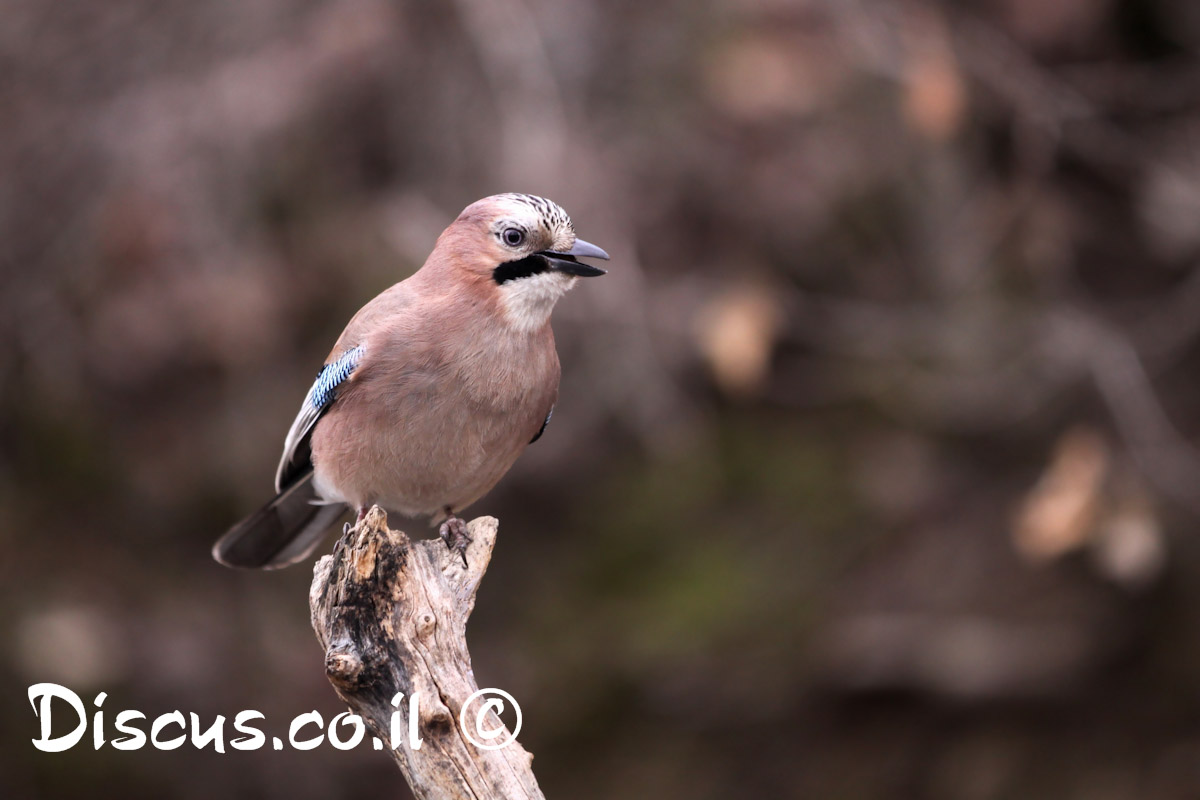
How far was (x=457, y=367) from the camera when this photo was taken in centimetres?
418

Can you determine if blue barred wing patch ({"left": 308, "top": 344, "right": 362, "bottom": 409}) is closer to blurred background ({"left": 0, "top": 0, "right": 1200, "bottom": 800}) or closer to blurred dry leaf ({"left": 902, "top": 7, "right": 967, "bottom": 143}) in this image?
blurred background ({"left": 0, "top": 0, "right": 1200, "bottom": 800})

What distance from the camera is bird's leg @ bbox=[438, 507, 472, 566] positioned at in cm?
393

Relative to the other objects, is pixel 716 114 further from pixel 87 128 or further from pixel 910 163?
pixel 87 128

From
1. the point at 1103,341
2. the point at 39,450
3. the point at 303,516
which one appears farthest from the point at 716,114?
the point at 39,450

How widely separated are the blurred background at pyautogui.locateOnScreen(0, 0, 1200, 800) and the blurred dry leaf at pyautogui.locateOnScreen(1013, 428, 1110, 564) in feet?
1.72

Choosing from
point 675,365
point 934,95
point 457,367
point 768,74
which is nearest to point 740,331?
point 934,95

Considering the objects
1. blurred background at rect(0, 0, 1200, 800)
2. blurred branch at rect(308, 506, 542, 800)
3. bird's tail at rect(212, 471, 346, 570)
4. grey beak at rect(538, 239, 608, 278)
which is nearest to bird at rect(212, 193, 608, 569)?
grey beak at rect(538, 239, 608, 278)

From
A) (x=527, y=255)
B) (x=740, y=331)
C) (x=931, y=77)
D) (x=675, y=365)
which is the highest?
(x=675, y=365)

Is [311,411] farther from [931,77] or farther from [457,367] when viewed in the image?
[931,77]

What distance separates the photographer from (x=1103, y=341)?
22.3ft

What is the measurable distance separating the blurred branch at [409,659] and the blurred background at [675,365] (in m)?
2.82

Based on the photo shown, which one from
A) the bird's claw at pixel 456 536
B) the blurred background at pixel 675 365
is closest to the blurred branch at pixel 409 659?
the bird's claw at pixel 456 536

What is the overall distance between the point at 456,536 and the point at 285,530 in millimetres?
1240

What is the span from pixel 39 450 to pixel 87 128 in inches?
94.8
